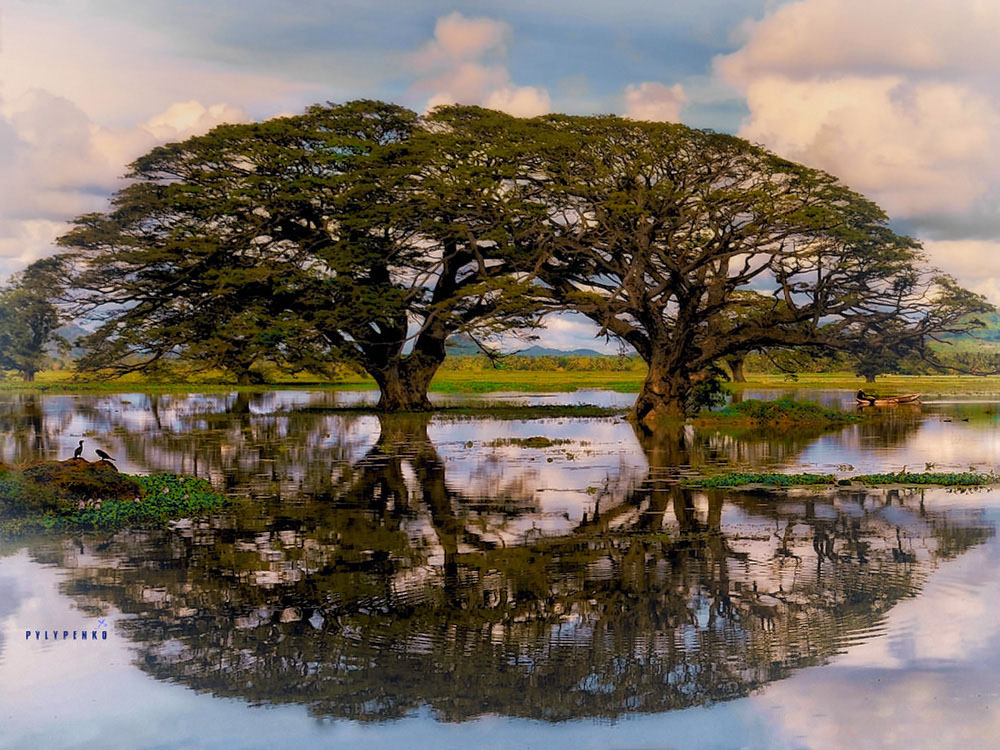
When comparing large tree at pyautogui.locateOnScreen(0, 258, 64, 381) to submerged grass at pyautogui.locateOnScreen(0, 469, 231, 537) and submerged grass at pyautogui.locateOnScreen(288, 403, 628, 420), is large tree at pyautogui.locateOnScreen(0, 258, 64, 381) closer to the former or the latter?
submerged grass at pyautogui.locateOnScreen(288, 403, 628, 420)

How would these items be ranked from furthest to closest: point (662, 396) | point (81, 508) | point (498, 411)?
point (498, 411) → point (662, 396) → point (81, 508)

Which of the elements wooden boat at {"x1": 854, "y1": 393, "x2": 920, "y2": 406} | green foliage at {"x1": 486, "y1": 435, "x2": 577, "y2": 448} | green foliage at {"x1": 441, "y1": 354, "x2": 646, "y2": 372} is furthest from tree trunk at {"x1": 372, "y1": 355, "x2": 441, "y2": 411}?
green foliage at {"x1": 441, "y1": 354, "x2": 646, "y2": 372}

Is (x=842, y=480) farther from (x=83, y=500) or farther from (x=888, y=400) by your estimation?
(x=888, y=400)

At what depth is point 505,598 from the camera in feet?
33.3

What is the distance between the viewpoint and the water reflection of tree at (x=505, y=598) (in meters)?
7.90

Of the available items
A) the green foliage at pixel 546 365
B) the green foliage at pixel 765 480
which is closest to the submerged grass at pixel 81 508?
the green foliage at pixel 765 480

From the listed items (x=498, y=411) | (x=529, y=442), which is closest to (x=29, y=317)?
(x=498, y=411)

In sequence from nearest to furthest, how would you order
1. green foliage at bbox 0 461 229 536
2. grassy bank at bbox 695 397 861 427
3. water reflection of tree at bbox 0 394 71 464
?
green foliage at bbox 0 461 229 536
water reflection of tree at bbox 0 394 71 464
grassy bank at bbox 695 397 861 427

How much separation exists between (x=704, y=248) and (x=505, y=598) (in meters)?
29.2

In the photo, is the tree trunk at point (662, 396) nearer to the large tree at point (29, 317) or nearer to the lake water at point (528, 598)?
the lake water at point (528, 598)

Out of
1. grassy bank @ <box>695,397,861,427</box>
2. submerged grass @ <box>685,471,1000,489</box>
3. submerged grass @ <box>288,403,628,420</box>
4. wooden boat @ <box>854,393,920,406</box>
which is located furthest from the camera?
wooden boat @ <box>854,393,920,406</box>

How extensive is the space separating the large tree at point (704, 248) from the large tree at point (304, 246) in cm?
369

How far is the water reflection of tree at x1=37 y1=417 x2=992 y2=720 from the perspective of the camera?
25.9 ft

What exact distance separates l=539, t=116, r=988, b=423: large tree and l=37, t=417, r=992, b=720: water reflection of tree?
70.2ft
